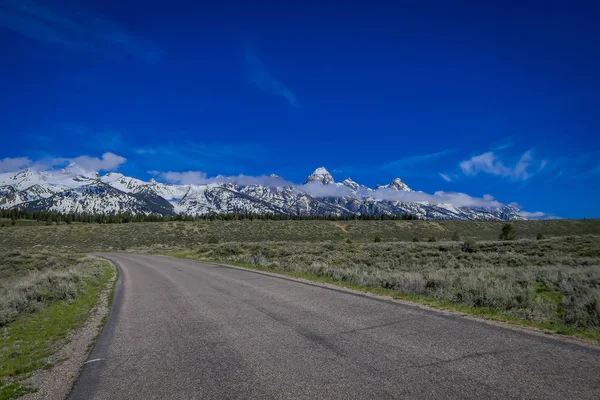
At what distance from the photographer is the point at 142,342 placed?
27.1 feet

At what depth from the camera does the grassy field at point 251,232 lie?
8300 centimetres

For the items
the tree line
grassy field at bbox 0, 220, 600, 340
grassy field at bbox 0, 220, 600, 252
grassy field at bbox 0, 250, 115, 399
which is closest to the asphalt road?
grassy field at bbox 0, 250, 115, 399

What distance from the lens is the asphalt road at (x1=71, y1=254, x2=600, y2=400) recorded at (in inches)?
197

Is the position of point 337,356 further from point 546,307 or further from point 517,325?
point 546,307

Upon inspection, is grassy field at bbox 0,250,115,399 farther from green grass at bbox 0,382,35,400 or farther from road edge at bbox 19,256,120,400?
road edge at bbox 19,256,120,400

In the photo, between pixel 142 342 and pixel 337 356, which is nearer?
pixel 337 356

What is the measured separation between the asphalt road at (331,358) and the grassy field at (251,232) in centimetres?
7025

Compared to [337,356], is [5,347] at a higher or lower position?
lower

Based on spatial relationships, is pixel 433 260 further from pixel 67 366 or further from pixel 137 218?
pixel 137 218

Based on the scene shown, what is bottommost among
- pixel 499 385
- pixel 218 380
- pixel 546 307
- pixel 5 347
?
pixel 5 347

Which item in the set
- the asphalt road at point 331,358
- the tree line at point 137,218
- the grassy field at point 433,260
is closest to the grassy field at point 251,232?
the grassy field at point 433,260

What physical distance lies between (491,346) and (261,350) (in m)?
4.33

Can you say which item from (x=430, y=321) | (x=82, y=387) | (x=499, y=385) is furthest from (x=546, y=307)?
(x=82, y=387)

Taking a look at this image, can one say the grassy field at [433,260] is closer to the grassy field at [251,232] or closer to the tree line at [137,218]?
the grassy field at [251,232]
